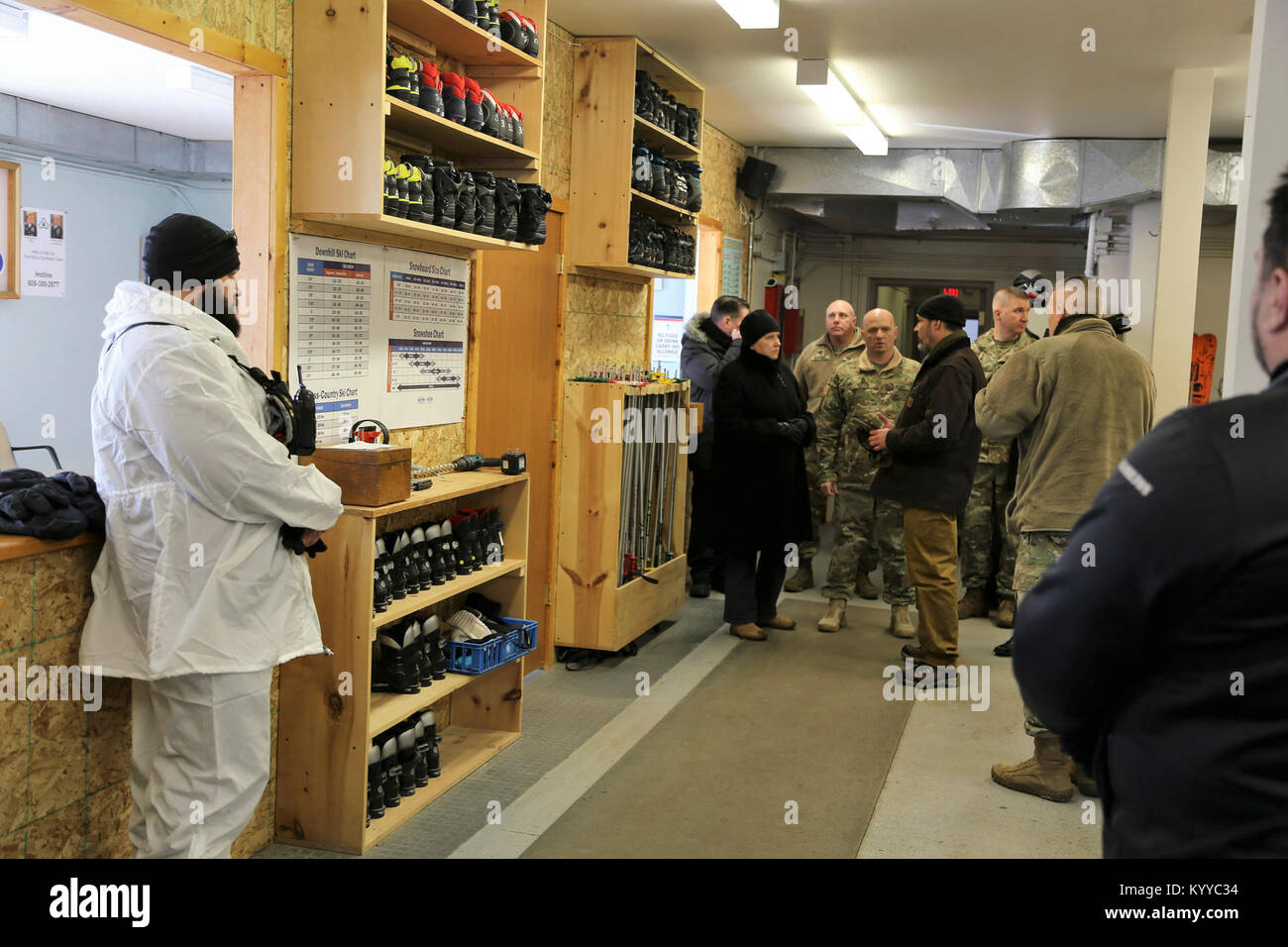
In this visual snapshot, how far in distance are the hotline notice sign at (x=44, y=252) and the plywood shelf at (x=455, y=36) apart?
15.0ft

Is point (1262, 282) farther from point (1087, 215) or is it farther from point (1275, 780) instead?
point (1087, 215)

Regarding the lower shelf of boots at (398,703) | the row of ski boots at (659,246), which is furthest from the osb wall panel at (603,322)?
the lower shelf of boots at (398,703)

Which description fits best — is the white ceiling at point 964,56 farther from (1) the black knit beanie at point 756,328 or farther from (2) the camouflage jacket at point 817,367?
(2) the camouflage jacket at point 817,367

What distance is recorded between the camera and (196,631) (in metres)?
2.47

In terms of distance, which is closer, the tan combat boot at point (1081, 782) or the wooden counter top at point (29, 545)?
the wooden counter top at point (29, 545)

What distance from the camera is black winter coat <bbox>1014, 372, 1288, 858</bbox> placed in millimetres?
1113

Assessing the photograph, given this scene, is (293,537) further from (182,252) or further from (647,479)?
(647,479)

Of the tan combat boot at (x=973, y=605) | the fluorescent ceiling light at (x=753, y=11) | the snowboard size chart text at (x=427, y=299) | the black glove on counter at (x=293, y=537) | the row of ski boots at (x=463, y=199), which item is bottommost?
the tan combat boot at (x=973, y=605)

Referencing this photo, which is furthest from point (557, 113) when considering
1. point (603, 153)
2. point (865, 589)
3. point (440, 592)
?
point (865, 589)

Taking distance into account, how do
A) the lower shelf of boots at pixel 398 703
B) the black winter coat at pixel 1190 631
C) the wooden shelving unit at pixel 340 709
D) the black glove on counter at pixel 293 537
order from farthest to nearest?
1. the lower shelf of boots at pixel 398 703
2. the wooden shelving unit at pixel 340 709
3. the black glove on counter at pixel 293 537
4. the black winter coat at pixel 1190 631

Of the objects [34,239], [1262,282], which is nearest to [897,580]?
[1262,282]

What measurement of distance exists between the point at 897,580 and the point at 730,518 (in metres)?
1.12

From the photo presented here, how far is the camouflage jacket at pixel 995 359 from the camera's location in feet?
20.0
